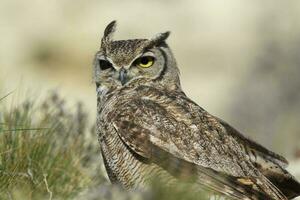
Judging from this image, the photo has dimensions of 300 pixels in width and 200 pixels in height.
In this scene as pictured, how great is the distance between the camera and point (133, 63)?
789cm

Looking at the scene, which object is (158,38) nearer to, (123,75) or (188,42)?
(123,75)

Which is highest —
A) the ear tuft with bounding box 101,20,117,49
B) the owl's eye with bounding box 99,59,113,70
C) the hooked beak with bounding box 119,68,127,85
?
the ear tuft with bounding box 101,20,117,49

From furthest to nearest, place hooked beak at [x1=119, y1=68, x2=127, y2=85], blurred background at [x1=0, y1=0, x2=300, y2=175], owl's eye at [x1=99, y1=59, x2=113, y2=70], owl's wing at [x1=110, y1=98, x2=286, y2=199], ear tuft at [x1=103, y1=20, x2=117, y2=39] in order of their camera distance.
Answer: blurred background at [x1=0, y1=0, x2=300, y2=175] → ear tuft at [x1=103, y1=20, x2=117, y2=39] → owl's eye at [x1=99, y1=59, x2=113, y2=70] → hooked beak at [x1=119, y1=68, x2=127, y2=85] → owl's wing at [x1=110, y1=98, x2=286, y2=199]

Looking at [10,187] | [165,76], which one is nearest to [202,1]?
[165,76]

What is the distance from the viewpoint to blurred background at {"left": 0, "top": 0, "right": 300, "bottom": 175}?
630 inches

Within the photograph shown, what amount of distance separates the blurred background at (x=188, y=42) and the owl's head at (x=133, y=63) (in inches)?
278

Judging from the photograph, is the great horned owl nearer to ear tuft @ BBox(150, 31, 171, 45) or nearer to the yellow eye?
the yellow eye

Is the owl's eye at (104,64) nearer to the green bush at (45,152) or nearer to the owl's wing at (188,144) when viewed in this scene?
the green bush at (45,152)

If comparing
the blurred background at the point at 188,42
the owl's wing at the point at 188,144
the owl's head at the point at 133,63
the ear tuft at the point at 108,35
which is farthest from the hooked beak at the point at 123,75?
the blurred background at the point at 188,42

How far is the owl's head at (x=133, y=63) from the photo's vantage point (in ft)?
25.6

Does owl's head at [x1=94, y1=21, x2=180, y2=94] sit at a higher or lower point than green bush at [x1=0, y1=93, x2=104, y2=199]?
higher

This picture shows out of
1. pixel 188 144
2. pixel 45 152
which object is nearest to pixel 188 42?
pixel 45 152

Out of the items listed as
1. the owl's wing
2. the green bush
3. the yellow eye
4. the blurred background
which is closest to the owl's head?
the yellow eye

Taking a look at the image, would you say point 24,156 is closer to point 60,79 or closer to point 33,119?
point 33,119
